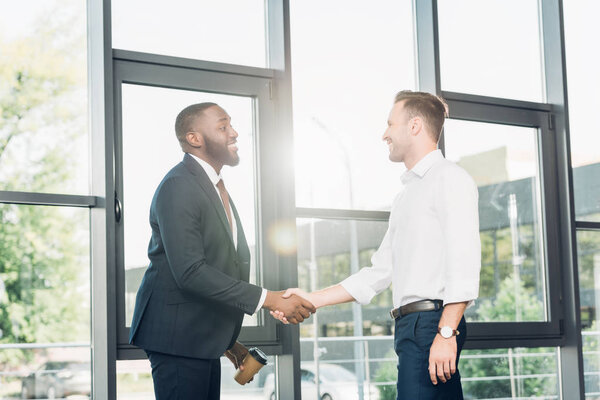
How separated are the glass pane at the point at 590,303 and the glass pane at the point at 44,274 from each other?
255cm

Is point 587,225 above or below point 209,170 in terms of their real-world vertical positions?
below

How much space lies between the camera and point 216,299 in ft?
8.37

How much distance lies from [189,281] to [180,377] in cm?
28

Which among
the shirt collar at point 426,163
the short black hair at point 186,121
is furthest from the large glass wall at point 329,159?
the shirt collar at point 426,163

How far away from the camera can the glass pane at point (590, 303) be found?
436 centimetres

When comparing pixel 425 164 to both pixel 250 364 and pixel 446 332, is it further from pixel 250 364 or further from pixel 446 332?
pixel 250 364

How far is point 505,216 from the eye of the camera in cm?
423

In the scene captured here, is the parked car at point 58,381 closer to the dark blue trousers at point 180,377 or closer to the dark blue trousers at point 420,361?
the dark blue trousers at point 180,377

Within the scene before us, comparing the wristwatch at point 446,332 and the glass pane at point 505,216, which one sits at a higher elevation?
the glass pane at point 505,216

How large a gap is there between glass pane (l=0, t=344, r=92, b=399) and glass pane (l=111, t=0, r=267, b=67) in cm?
124

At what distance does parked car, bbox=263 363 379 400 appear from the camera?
11.7 feet

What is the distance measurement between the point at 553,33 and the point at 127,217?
2492 millimetres

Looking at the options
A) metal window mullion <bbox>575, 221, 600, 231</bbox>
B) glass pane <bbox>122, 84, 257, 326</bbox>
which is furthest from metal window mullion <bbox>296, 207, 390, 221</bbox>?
metal window mullion <bbox>575, 221, 600, 231</bbox>

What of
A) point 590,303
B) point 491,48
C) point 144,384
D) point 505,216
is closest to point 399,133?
point 144,384
